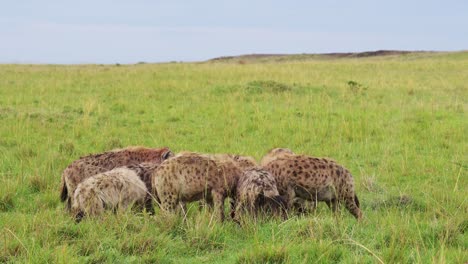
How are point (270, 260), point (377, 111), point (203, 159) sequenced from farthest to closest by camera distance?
1. point (377, 111)
2. point (203, 159)
3. point (270, 260)

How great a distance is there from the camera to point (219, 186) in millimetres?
5727

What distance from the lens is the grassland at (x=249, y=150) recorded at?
4586 millimetres

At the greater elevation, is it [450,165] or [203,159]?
[203,159]

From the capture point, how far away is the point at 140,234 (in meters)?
4.68

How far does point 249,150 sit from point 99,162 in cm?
318

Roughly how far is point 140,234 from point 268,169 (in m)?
1.78

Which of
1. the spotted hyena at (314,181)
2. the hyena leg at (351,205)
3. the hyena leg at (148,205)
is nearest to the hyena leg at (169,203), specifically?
the hyena leg at (148,205)

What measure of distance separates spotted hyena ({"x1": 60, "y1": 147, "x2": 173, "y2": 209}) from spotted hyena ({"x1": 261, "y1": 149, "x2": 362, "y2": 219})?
1562 mm

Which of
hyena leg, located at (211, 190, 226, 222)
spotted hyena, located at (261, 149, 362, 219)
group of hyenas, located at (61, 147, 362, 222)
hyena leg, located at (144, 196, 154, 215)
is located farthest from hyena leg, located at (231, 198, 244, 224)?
hyena leg, located at (144, 196, 154, 215)

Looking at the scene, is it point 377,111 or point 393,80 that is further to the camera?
point 393,80

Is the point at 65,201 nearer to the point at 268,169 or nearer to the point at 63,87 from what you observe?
the point at 268,169

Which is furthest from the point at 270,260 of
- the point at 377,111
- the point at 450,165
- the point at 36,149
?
the point at 377,111

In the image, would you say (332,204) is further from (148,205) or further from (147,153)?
(147,153)

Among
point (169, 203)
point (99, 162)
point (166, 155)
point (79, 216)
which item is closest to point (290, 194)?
point (169, 203)
